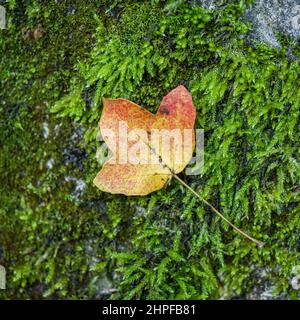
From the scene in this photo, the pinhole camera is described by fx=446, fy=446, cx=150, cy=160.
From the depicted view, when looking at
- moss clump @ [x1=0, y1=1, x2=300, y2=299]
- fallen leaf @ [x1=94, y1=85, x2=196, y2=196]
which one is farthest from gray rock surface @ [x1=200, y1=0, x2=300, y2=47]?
fallen leaf @ [x1=94, y1=85, x2=196, y2=196]

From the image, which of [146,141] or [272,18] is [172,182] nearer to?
[146,141]

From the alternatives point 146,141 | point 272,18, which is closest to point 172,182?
point 146,141

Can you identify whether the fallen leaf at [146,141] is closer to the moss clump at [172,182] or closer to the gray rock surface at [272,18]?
the moss clump at [172,182]

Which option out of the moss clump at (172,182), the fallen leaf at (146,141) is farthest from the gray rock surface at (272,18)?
the fallen leaf at (146,141)

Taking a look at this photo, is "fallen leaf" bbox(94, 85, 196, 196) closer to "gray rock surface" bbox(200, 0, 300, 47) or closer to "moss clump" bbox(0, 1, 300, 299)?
"moss clump" bbox(0, 1, 300, 299)
